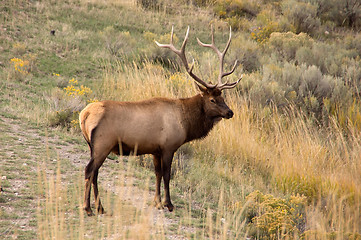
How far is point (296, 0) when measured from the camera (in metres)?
23.8

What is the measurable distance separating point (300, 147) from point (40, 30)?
11.6 m

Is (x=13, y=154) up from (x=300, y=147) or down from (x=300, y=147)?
down

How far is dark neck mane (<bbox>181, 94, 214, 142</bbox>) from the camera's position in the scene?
6885 mm

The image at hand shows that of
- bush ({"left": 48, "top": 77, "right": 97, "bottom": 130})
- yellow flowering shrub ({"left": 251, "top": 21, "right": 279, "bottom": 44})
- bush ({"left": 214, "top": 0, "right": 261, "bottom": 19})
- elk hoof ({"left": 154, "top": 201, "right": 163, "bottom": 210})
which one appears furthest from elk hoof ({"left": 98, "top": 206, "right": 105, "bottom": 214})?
bush ({"left": 214, "top": 0, "right": 261, "bottom": 19})

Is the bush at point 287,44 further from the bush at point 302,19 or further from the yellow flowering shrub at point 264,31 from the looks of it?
the bush at point 302,19

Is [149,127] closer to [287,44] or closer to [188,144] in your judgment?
[188,144]

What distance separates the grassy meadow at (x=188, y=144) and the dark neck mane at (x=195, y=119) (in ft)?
3.57

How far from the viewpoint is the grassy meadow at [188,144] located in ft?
19.2

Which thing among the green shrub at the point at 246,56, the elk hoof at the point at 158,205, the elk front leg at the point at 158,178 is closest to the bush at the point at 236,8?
the green shrub at the point at 246,56

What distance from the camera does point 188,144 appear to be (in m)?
9.21

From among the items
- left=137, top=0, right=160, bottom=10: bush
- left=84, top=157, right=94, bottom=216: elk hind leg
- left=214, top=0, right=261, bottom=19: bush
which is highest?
left=214, top=0, right=261, bottom=19: bush

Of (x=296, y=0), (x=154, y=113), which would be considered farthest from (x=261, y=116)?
(x=296, y=0)

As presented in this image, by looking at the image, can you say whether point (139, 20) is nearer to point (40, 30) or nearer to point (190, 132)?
point (40, 30)

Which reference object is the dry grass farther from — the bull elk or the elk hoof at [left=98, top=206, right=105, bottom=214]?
the elk hoof at [left=98, top=206, right=105, bottom=214]
